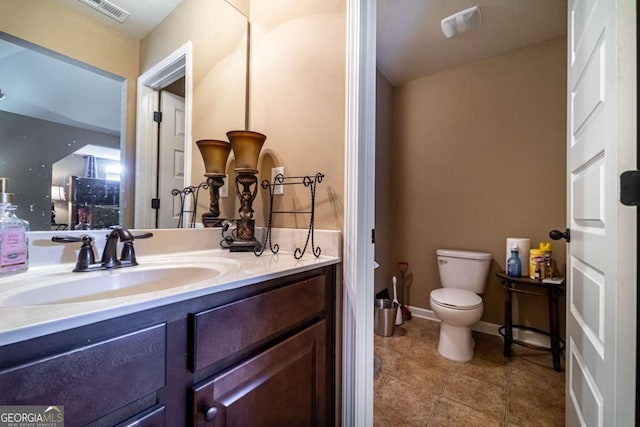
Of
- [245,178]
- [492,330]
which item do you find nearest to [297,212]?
Result: [245,178]

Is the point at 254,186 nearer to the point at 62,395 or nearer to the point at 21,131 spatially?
the point at 21,131

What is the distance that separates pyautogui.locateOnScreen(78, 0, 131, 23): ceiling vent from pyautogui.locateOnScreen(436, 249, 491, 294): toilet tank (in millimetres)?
2484

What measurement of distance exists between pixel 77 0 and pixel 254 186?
2.88 feet

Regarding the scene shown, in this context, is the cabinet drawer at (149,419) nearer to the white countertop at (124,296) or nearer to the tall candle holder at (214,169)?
the white countertop at (124,296)

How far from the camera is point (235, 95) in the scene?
4.63ft

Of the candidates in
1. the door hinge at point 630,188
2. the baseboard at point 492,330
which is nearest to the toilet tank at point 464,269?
the baseboard at point 492,330

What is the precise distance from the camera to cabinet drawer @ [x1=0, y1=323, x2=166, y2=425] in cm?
39

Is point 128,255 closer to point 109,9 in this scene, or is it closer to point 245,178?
point 245,178

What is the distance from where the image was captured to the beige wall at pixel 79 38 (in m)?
0.81

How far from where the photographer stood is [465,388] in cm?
153

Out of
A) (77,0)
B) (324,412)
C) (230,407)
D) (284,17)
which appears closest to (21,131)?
(77,0)

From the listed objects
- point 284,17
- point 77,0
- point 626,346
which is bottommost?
point 626,346

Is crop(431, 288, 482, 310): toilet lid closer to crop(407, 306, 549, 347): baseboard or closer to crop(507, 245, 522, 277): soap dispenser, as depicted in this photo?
crop(507, 245, 522, 277): soap dispenser

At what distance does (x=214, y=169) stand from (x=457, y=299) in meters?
1.75
